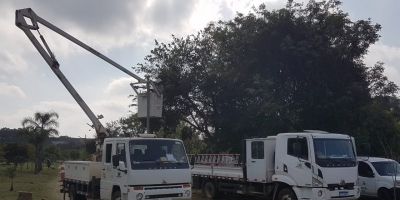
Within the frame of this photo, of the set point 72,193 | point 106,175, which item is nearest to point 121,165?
point 106,175

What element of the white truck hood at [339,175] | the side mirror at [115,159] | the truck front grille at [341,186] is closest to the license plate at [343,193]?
the truck front grille at [341,186]

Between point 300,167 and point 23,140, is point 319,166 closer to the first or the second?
point 300,167

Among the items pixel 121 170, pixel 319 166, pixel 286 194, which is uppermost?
pixel 319 166

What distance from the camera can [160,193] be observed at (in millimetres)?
13391

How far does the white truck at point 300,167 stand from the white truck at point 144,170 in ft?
6.04

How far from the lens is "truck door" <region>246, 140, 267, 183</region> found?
57.4ft

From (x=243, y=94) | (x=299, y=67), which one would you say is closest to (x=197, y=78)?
(x=243, y=94)

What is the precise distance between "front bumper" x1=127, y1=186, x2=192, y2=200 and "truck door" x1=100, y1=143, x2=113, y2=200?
56.4 inches

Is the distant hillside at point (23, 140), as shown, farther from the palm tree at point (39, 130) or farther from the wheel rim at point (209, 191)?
the wheel rim at point (209, 191)

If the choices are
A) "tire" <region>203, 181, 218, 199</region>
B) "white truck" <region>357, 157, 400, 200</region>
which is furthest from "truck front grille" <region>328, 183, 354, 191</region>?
"tire" <region>203, 181, 218, 199</region>

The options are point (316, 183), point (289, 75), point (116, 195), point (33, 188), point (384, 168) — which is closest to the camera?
point (116, 195)

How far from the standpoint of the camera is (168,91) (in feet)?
92.5

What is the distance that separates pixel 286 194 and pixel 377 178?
4.37 m

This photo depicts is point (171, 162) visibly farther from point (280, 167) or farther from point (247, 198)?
point (247, 198)
